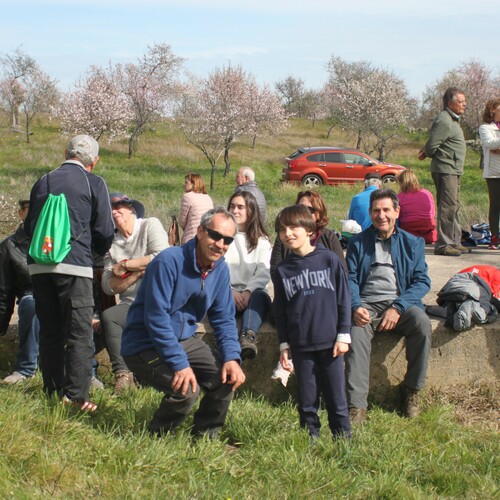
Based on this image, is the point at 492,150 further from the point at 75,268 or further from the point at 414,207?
the point at 75,268

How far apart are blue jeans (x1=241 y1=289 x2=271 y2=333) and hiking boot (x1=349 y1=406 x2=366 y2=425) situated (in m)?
0.92

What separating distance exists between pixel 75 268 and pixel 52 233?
0.26 m

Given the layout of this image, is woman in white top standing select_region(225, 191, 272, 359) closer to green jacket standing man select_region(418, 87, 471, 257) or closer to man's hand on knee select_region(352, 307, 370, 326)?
man's hand on knee select_region(352, 307, 370, 326)

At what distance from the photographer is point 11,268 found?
215 inches

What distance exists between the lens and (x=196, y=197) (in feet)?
29.3

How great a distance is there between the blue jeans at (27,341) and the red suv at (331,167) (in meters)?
23.6

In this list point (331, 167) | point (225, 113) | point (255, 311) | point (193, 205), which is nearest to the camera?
point (255, 311)

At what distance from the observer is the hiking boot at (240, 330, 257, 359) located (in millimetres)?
5117

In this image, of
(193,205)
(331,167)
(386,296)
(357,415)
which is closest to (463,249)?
(193,205)

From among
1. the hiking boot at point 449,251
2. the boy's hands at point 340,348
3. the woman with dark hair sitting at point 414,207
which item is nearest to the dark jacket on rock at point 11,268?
the boy's hands at point 340,348

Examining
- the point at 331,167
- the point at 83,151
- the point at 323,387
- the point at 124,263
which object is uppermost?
the point at 331,167

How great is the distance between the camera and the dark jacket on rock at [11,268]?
5406 millimetres

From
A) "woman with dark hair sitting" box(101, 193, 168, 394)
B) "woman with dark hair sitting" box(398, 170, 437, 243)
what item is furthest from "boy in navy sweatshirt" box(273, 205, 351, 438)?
"woman with dark hair sitting" box(398, 170, 437, 243)

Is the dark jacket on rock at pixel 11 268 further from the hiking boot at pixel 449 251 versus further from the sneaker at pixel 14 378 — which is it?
the hiking boot at pixel 449 251
